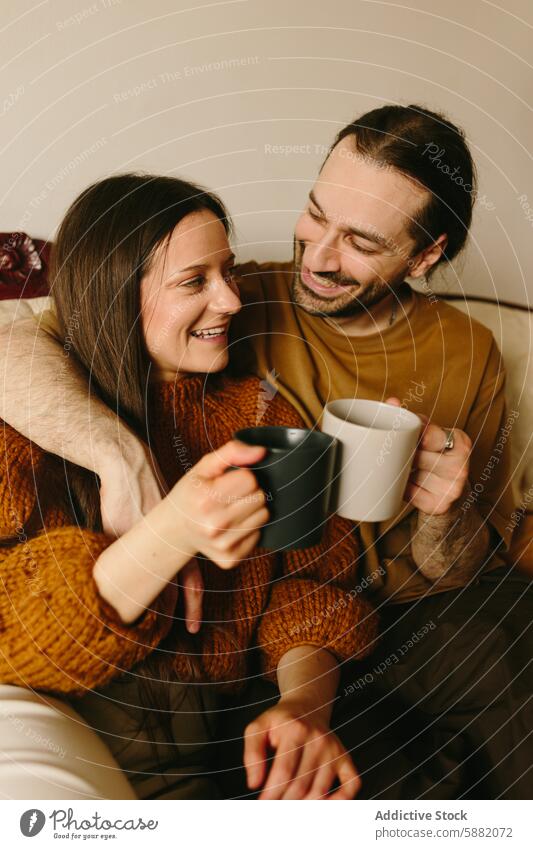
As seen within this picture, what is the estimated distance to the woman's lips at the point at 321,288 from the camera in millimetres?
645

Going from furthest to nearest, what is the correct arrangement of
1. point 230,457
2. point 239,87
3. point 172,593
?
point 239,87
point 172,593
point 230,457

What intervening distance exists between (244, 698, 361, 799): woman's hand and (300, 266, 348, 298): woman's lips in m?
0.40

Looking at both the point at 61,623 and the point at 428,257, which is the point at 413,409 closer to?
the point at 428,257

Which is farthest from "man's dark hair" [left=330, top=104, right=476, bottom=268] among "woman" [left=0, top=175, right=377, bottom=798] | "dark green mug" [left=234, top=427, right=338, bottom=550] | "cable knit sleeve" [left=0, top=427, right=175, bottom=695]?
"cable knit sleeve" [left=0, top=427, right=175, bottom=695]

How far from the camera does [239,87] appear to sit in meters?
0.61

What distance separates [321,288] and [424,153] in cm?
16

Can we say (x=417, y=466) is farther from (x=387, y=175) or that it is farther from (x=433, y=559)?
(x=387, y=175)

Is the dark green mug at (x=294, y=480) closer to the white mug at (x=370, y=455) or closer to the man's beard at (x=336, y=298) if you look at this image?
the white mug at (x=370, y=455)

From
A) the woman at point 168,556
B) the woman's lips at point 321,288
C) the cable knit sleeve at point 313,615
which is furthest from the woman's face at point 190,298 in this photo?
the cable knit sleeve at point 313,615

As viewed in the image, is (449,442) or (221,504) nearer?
(221,504)

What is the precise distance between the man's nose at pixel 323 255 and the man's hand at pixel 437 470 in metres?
0.19

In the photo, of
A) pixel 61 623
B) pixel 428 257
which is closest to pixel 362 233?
pixel 428 257

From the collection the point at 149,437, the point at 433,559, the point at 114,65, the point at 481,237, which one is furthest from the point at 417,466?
the point at 114,65

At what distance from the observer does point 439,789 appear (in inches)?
18.5
